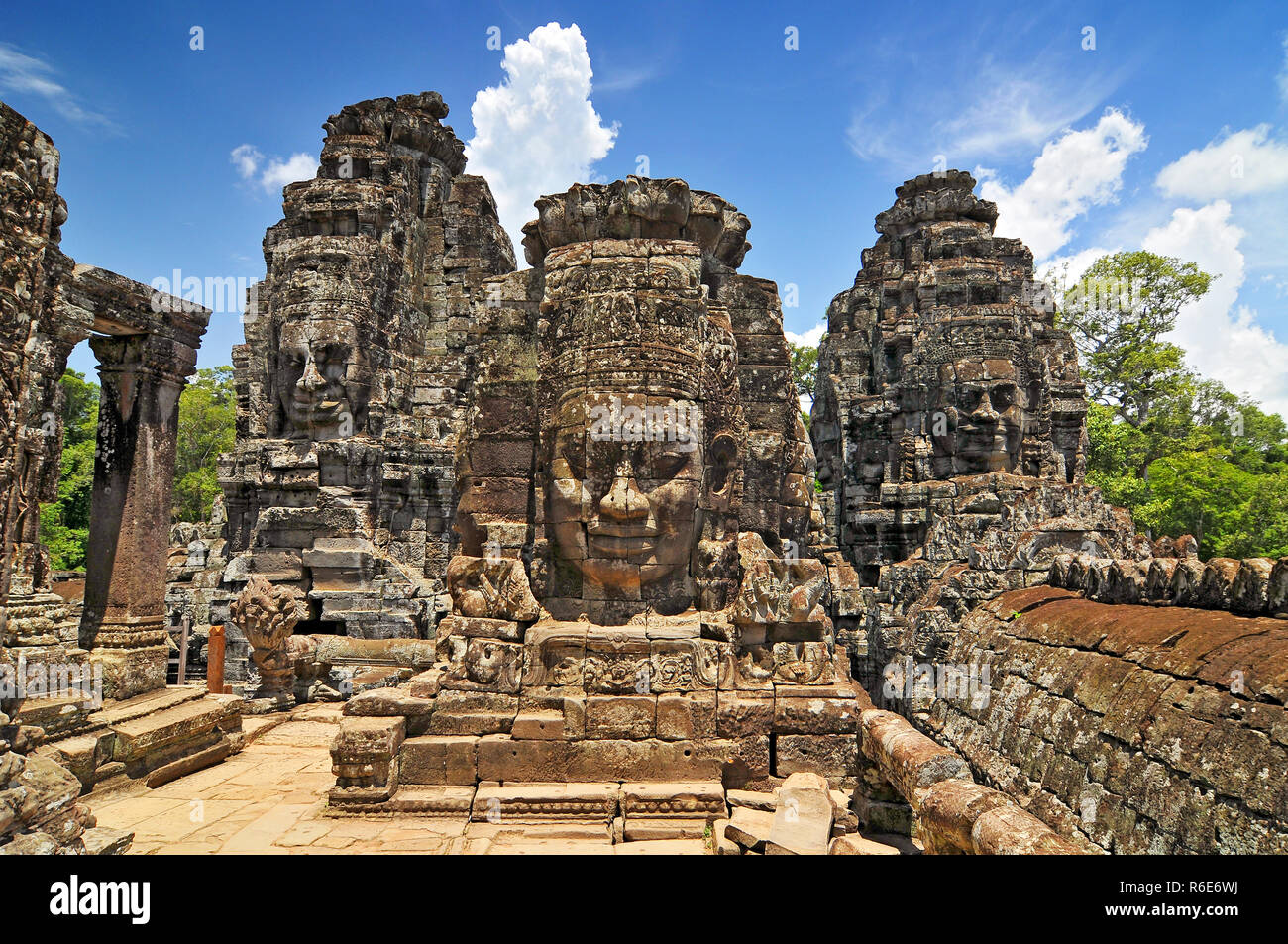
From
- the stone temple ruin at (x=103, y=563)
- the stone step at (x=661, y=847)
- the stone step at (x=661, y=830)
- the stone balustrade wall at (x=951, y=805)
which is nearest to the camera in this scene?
the stone balustrade wall at (x=951, y=805)

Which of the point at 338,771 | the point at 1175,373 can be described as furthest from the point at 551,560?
the point at 1175,373

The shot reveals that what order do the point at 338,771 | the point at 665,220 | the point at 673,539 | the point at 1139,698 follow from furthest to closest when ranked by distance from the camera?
the point at 665,220 → the point at 673,539 → the point at 338,771 → the point at 1139,698

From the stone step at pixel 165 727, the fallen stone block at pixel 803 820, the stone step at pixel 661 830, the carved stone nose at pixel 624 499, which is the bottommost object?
the stone step at pixel 661 830

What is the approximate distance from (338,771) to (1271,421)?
99.7 feet

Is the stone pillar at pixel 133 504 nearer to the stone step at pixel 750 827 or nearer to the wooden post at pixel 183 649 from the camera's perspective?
the wooden post at pixel 183 649

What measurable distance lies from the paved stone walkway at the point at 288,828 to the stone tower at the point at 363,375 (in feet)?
19.8

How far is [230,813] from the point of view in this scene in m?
Answer: 5.21

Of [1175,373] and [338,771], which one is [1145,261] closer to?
[1175,373]

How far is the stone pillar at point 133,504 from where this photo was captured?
6.52 meters

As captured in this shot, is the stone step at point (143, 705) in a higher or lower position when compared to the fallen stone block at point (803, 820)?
higher

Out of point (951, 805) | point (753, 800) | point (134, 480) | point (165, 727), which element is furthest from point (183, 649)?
point (951, 805)

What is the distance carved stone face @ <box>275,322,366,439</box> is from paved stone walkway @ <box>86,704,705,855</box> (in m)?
8.03

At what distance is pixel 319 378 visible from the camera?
12.8 metres

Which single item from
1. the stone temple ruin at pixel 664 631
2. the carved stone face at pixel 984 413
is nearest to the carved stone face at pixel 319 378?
the stone temple ruin at pixel 664 631
